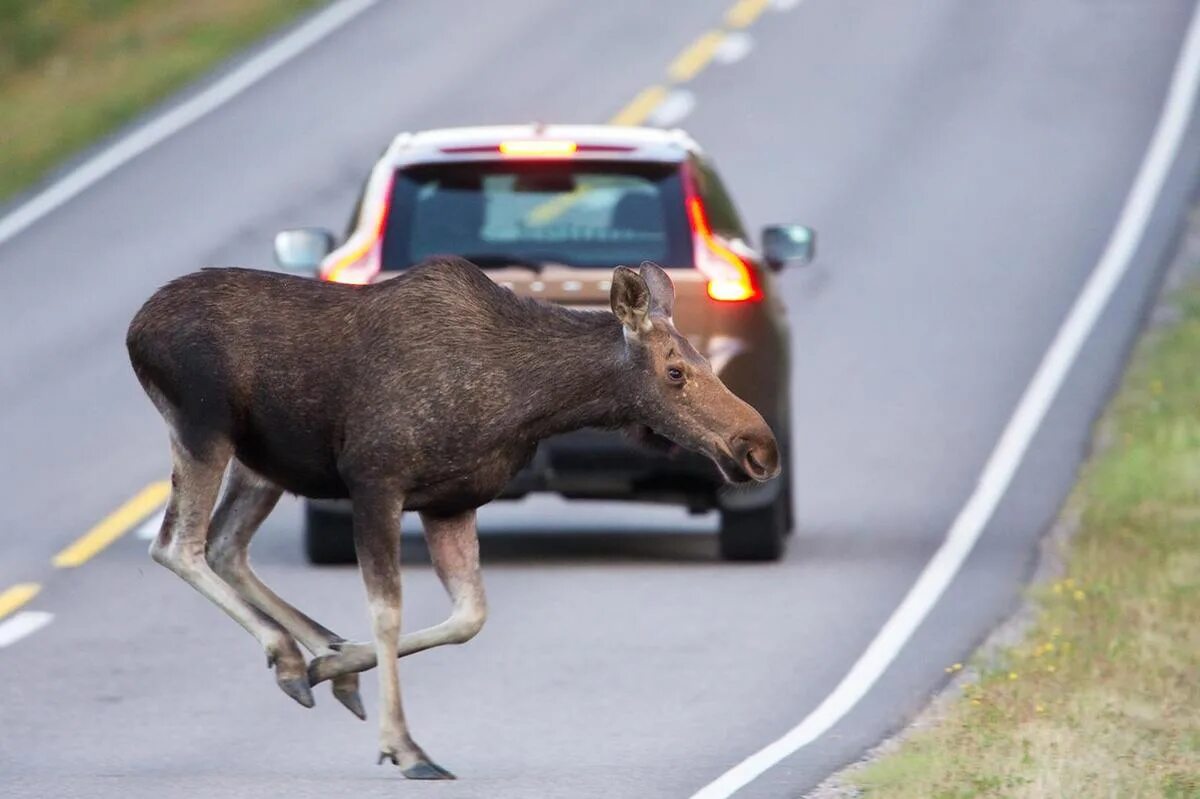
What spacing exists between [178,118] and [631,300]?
76.4 feet

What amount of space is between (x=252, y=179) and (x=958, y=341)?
8.25 metres

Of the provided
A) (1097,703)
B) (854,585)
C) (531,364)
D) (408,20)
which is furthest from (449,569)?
(408,20)

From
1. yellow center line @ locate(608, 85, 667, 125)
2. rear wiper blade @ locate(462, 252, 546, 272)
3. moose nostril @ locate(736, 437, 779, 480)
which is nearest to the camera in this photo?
moose nostril @ locate(736, 437, 779, 480)

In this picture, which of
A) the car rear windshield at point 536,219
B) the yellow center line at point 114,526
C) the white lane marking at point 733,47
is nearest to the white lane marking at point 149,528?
the yellow center line at point 114,526

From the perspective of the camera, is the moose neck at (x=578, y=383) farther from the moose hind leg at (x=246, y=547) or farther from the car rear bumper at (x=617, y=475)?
the car rear bumper at (x=617, y=475)

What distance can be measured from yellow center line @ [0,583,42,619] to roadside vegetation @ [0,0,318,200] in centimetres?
1549

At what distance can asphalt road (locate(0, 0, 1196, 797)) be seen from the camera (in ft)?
37.6

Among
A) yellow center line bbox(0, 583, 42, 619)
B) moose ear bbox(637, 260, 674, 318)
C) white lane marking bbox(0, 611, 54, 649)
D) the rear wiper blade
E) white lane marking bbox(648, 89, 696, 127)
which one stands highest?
moose ear bbox(637, 260, 674, 318)

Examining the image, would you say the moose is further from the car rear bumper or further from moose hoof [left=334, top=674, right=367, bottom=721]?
the car rear bumper

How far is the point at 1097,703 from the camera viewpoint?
11422 millimetres

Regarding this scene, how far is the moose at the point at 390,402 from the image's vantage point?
10.0 m

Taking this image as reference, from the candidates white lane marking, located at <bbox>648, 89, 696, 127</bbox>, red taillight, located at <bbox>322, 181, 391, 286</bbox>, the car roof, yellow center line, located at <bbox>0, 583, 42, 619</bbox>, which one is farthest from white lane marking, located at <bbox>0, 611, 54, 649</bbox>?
white lane marking, located at <bbox>648, 89, 696, 127</bbox>

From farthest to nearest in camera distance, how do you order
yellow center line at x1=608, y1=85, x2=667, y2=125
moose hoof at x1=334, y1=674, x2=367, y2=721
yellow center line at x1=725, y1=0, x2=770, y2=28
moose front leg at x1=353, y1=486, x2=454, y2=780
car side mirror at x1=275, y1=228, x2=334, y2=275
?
yellow center line at x1=725, y1=0, x2=770, y2=28
yellow center line at x1=608, y1=85, x2=667, y2=125
car side mirror at x1=275, y1=228, x2=334, y2=275
moose hoof at x1=334, y1=674, x2=367, y2=721
moose front leg at x1=353, y1=486, x2=454, y2=780

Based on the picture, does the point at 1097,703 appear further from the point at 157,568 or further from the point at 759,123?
the point at 759,123
